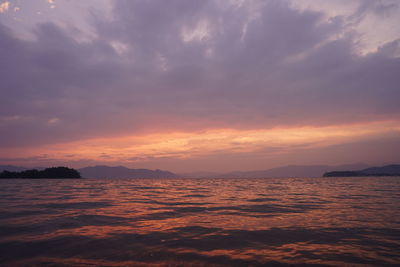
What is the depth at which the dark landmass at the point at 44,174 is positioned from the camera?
143m

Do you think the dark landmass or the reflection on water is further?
the dark landmass

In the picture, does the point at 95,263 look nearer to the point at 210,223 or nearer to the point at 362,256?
the point at 210,223

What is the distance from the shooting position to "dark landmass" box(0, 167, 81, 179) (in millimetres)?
143250

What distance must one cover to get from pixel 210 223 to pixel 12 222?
361 inches

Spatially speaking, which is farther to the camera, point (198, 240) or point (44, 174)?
point (44, 174)

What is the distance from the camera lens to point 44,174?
6206 inches

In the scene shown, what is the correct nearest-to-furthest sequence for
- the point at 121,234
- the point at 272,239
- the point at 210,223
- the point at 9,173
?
the point at 272,239, the point at 121,234, the point at 210,223, the point at 9,173

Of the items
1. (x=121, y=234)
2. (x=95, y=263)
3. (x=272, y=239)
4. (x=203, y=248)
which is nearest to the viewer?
(x=95, y=263)

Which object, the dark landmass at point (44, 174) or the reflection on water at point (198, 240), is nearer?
the reflection on water at point (198, 240)

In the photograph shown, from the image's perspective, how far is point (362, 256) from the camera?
21.9ft

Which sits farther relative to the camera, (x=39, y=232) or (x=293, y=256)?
(x=39, y=232)

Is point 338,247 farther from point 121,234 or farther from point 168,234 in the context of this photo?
point 121,234

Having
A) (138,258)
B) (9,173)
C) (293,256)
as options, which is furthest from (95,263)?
(9,173)

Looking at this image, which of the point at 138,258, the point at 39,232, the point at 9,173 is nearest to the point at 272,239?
the point at 138,258
